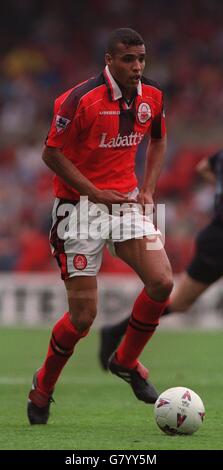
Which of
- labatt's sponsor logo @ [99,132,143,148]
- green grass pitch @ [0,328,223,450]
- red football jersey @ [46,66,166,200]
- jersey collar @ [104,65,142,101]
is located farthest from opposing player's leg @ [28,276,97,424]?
jersey collar @ [104,65,142,101]

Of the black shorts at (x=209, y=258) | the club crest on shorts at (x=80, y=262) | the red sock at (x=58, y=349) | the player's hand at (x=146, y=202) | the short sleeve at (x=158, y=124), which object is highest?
the short sleeve at (x=158, y=124)

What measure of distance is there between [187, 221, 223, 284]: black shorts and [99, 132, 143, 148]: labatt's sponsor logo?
3.00 meters

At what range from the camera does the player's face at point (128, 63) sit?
21.1 ft

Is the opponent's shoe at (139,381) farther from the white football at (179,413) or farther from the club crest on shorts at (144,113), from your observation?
the club crest on shorts at (144,113)

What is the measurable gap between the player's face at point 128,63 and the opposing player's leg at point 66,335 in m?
1.16

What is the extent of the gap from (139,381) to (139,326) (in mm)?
368

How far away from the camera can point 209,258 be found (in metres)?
9.63

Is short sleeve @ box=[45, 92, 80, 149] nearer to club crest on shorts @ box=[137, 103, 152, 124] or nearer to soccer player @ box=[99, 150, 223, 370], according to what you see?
club crest on shorts @ box=[137, 103, 152, 124]

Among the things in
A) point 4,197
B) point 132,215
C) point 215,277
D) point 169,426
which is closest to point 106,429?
point 169,426

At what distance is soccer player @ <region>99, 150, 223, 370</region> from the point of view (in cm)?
955

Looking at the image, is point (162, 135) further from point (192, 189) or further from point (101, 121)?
point (192, 189)

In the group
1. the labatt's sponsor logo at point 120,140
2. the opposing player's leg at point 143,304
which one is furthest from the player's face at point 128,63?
the opposing player's leg at point 143,304

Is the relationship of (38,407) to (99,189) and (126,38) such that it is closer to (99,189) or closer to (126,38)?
(99,189)

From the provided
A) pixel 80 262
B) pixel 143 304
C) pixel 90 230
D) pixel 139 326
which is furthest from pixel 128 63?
pixel 139 326
